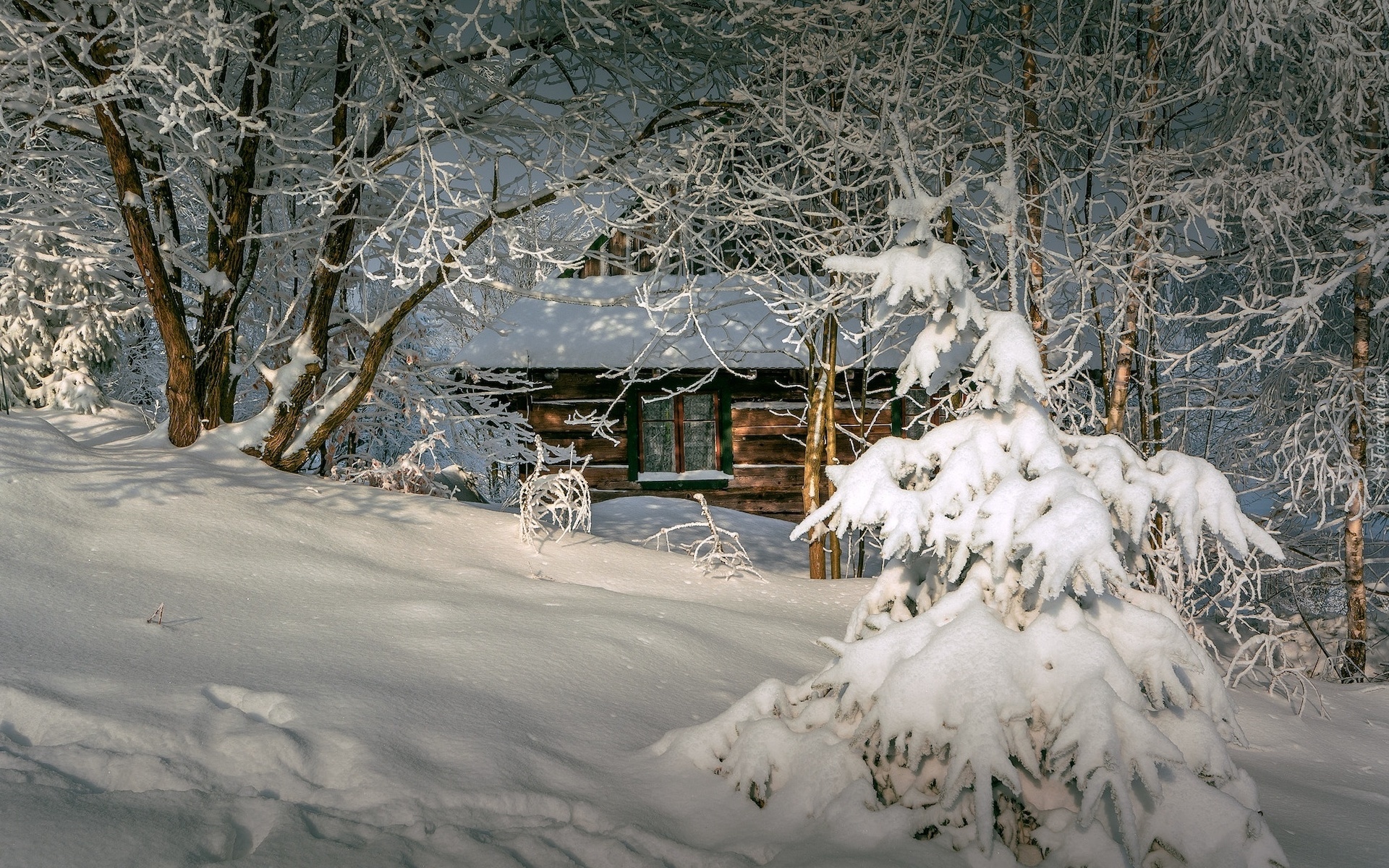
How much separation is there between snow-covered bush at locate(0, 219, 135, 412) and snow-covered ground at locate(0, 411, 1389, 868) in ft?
15.0

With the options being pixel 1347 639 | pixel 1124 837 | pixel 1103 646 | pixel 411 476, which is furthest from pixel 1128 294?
pixel 411 476

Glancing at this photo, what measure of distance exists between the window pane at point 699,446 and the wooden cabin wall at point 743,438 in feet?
2.22

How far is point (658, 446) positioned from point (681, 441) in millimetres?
410

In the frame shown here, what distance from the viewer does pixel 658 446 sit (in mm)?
15180

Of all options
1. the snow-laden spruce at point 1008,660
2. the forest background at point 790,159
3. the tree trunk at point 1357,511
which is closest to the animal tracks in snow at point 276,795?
the snow-laden spruce at point 1008,660

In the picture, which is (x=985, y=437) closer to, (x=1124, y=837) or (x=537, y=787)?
(x=1124, y=837)

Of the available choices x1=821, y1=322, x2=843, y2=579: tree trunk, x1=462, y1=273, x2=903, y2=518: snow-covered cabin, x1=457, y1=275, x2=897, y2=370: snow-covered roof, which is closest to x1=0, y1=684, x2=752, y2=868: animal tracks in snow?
x1=821, y1=322, x2=843, y2=579: tree trunk

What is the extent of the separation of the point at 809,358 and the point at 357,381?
12.2 feet

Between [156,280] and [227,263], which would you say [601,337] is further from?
[156,280]

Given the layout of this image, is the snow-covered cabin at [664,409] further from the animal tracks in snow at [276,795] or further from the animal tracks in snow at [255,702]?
the animal tracks in snow at [276,795]

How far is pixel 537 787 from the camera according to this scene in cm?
281

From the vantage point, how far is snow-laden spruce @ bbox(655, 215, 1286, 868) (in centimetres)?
256

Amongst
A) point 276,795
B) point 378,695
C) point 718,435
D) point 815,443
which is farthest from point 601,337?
point 276,795

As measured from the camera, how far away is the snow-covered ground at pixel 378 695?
2445 mm
